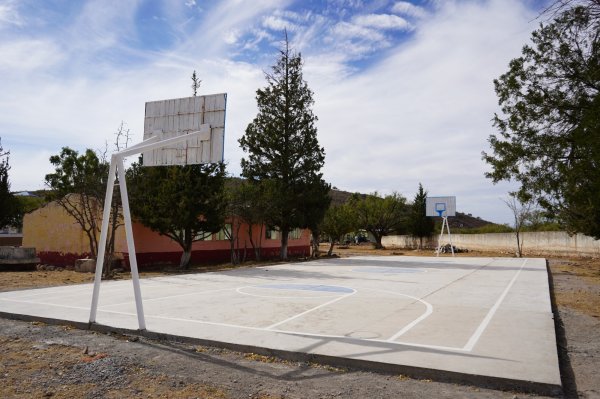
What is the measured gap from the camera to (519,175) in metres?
16.3

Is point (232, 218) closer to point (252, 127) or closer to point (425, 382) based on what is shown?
point (252, 127)

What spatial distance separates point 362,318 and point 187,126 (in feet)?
16.4

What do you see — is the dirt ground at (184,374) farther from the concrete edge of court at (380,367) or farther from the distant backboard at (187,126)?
the distant backboard at (187,126)

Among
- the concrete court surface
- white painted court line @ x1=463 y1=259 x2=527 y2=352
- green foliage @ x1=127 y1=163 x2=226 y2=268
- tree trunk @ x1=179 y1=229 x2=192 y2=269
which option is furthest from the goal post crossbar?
tree trunk @ x1=179 y1=229 x2=192 y2=269

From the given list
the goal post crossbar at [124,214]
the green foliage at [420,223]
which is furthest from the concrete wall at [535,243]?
the goal post crossbar at [124,214]

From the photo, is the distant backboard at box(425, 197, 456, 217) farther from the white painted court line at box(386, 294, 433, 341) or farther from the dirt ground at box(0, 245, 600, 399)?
the dirt ground at box(0, 245, 600, 399)

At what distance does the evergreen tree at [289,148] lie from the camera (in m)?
29.2

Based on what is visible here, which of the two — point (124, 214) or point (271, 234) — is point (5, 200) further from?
point (124, 214)

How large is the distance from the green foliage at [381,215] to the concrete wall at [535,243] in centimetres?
379

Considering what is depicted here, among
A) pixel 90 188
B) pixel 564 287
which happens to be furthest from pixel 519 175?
pixel 90 188

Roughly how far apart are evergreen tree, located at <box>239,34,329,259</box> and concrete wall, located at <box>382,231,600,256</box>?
19.7 metres

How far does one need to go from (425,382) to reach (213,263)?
22.3 m

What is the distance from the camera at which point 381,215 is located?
2169 inches

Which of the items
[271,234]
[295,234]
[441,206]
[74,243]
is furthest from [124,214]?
[441,206]
